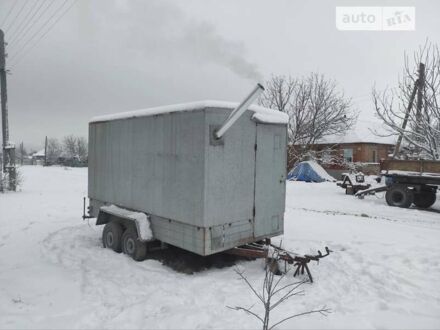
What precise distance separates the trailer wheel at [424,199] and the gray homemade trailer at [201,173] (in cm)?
1015

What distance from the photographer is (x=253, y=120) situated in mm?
5738

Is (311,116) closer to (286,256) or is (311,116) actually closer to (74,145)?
(286,256)

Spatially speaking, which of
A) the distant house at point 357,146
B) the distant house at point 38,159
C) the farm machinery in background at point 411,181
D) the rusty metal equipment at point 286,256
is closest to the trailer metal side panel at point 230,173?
the rusty metal equipment at point 286,256

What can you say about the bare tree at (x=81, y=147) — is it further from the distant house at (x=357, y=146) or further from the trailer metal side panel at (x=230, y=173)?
the trailer metal side panel at (x=230, y=173)

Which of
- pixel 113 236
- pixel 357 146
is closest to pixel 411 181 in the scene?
pixel 113 236

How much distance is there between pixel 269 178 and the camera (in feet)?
20.1

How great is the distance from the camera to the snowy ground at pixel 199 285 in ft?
13.2

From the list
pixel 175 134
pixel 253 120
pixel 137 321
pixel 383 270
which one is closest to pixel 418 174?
pixel 383 270

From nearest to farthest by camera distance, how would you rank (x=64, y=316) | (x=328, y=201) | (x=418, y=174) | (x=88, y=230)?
1. (x=64, y=316)
2. (x=88, y=230)
3. (x=418, y=174)
4. (x=328, y=201)

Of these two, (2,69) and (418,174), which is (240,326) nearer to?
(418,174)

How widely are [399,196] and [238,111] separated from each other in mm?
11219

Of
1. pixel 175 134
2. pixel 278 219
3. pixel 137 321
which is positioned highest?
pixel 175 134

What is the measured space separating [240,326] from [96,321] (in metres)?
1.62

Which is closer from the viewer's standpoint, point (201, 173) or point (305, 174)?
point (201, 173)
